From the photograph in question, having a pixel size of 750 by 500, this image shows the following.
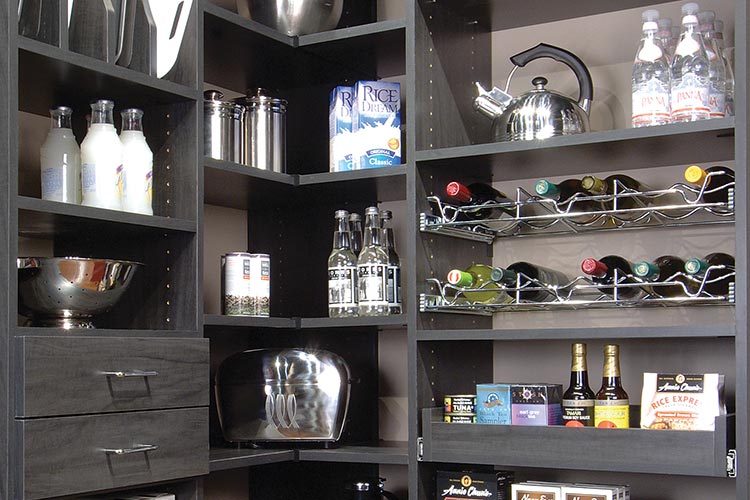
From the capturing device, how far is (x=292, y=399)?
7.91 ft

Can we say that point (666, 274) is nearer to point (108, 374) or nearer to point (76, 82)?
point (108, 374)

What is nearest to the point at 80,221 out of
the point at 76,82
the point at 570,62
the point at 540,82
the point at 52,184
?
the point at 52,184

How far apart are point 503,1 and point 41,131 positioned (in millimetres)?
1090

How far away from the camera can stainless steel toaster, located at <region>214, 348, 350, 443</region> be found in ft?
7.88

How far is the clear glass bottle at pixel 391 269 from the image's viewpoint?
2.45 metres

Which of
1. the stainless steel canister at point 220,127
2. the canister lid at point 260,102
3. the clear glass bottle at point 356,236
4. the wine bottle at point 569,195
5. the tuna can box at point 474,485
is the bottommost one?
the tuna can box at point 474,485

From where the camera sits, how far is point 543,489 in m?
2.15

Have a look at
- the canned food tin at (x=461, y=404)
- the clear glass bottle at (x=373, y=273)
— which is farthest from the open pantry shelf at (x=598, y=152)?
the canned food tin at (x=461, y=404)

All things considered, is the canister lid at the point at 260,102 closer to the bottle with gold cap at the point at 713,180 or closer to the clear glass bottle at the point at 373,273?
the clear glass bottle at the point at 373,273

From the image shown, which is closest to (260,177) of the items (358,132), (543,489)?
(358,132)

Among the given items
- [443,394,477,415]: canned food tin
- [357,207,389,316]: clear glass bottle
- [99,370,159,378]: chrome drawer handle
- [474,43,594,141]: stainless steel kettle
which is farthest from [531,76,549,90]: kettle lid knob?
[99,370,159,378]: chrome drawer handle

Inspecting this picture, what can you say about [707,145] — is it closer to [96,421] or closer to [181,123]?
[181,123]

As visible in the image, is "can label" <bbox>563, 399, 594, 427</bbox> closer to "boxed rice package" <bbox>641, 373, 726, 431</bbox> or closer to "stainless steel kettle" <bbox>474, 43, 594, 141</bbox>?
"boxed rice package" <bbox>641, 373, 726, 431</bbox>

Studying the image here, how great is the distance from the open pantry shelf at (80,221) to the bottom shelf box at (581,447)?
70 cm
